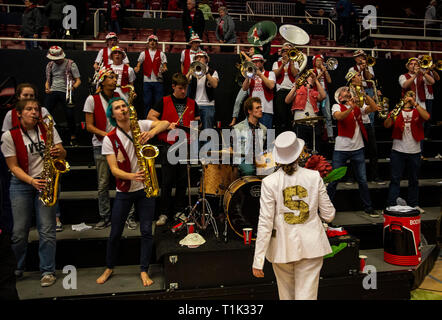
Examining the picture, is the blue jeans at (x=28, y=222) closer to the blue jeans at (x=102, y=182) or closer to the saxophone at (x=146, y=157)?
the blue jeans at (x=102, y=182)

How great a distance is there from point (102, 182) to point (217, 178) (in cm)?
151

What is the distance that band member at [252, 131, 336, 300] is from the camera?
10.4ft

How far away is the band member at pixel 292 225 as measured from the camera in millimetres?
3166

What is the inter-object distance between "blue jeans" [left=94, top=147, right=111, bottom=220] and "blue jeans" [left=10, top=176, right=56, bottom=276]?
927 millimetres

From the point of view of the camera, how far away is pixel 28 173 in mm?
4234

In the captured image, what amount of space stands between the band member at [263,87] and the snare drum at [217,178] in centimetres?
225

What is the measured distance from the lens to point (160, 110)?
5211 mm

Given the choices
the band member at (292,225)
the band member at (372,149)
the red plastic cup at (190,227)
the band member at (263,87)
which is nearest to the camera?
the band member at (292,225)

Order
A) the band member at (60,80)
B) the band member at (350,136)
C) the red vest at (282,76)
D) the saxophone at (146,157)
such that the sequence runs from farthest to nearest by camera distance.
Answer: the red vest at (282,76) < the band member at (60,80) < the band member at (350,136) < the saxophone at (146,157)

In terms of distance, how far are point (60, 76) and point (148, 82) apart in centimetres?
164

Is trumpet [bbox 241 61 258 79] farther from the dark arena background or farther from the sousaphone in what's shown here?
the sousaphone

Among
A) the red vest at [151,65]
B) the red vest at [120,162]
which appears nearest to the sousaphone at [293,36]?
the red vest at [151,65]
